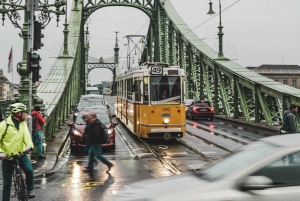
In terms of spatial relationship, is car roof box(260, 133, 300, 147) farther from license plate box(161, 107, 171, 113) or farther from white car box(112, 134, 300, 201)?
license plate box(161, 107, 171, 113)

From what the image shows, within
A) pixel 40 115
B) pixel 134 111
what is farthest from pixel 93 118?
pixel 134 111

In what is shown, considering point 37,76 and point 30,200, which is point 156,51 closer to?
point 37,76

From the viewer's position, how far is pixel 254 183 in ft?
14.8

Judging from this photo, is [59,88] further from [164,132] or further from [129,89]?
[164,132]

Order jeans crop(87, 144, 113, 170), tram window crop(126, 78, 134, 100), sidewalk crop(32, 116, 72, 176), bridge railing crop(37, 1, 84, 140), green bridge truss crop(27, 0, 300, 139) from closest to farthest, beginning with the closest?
jeans crop(87, 144, 113, 170), sidewalk crop(32, 116, 72, 176), bridge railing crop(37, 1, 84, 140), tram window crop(126, 78, 134, 100), green bridge truss crop(27, 0, 300, 139)

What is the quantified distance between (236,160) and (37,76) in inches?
→ 310

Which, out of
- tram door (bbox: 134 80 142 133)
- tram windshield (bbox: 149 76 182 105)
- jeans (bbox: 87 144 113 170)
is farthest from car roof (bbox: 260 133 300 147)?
tram door (bbox: 134 80 142 133)

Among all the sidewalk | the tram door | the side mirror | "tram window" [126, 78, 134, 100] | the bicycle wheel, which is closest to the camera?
the side mirror

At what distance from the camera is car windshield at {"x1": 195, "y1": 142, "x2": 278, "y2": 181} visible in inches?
194

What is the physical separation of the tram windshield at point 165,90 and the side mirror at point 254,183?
12255mm

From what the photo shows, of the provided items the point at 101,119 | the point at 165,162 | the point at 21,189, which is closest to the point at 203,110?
the point at 101,119

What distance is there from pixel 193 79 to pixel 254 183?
99.6 feet

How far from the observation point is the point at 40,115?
13.2 metres

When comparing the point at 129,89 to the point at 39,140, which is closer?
the point at 39,140
